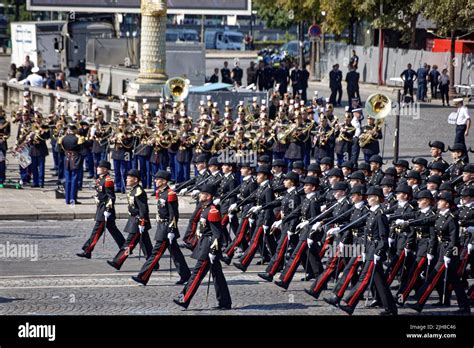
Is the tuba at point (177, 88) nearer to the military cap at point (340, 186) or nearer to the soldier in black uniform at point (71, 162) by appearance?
the soldier in black uniform at point (71, 162)

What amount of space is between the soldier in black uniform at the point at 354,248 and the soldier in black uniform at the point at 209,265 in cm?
144

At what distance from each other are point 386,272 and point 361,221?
957 mm

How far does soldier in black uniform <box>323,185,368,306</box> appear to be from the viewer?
17312 mm

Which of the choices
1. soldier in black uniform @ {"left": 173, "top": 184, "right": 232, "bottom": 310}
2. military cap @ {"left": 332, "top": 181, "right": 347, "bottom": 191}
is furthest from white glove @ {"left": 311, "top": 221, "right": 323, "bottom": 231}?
soldier in black uniform @ {"left": 173, "top": 184, "right": 232, "bottom": 310}

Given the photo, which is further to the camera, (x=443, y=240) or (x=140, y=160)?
(x=140, y=160)

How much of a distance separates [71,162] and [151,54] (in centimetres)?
1022

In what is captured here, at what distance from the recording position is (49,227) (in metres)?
24.2

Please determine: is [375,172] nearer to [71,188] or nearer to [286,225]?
[286,225]

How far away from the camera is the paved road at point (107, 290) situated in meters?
17.3

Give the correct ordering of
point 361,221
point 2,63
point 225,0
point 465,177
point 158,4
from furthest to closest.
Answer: point 2,63, point 225,0, point 158,4, point 465,177, point 361,221

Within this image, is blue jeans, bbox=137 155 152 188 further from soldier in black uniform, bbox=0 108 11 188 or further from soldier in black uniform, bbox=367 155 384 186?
soldier in black uniform, bbox=367 155 384 186

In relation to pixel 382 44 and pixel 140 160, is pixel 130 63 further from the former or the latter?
pixel 140 160

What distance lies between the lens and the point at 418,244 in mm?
18141
